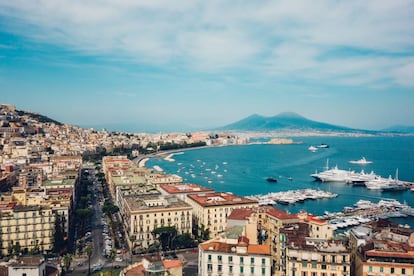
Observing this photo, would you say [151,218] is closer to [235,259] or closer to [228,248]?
[228,248]

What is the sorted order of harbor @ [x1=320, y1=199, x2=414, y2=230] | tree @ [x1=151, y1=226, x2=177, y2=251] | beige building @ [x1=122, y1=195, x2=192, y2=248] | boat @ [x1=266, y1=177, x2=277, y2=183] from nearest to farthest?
1. tree @ [x1=151, y1=226, x2=177, y2=251]
2. beige building @ [x1=122, y1=195, x2=192, y2=248]
3. harbor @ [x1=320, y1=199, x2=414, y2=230]
4. boat @ [x1=266, y1=177, x2=277, y2=183]

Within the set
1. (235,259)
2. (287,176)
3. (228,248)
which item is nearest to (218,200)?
(228,248)

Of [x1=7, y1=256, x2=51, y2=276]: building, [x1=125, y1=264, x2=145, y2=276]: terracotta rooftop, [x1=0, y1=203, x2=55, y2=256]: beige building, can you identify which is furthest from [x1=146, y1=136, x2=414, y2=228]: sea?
[x1=7, y1=256, x2=51, y2=276]: building

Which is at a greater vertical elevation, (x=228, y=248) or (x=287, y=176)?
(x=228, y=248)

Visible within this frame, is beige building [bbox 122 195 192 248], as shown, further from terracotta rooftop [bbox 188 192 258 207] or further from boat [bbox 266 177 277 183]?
boat [bbox 266 177 277 183]

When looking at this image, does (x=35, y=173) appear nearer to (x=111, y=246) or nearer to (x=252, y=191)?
(x=111, y=246)

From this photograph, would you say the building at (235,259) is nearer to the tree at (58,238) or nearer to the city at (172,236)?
the city at (172,236)
